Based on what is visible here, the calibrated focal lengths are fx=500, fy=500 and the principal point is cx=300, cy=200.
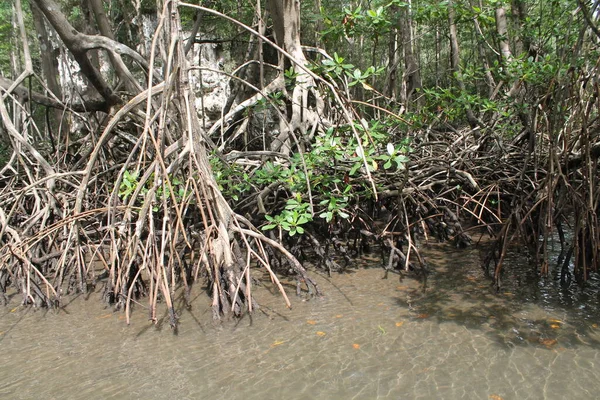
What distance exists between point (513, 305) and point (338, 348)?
1265mm

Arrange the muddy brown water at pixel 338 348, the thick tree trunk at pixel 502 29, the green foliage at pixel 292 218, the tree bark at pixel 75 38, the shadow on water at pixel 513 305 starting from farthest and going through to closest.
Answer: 1. the thick tree trunk at pixel 502 29
2. the tree bark at pixel 75 38
3. the green foliage at pixel 292 218
4. the shadow on water at pixel 513 305
5. the muddy brown water at pixel 338 348

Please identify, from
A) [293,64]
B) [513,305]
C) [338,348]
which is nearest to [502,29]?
[293,64]

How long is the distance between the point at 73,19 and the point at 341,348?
419 inches

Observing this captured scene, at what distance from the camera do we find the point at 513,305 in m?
3.29

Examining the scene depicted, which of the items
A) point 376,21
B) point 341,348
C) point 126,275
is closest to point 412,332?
point 341,348

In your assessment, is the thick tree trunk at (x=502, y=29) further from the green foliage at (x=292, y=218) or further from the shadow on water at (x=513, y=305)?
the green foliage at (x=292, y=218)

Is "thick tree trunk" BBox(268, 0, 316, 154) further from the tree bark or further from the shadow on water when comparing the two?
the shadow on water

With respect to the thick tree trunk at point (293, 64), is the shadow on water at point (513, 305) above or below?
below

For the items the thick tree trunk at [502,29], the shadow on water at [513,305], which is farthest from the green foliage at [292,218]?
the thick tree trunk at [502,29]

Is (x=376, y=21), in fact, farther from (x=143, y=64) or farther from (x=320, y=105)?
(x=143, y=64)

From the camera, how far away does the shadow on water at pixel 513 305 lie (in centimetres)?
284

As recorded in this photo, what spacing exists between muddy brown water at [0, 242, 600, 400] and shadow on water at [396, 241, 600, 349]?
12 mm

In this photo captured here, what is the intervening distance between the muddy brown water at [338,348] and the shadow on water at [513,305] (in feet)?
0.04

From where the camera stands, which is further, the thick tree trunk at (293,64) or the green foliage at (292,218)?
the thick tree trunk at (293,64)
